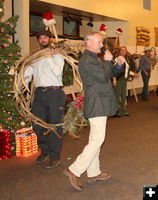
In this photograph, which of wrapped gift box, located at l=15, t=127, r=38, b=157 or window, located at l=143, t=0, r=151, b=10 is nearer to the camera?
wrapped gift box, located at l=15, t=127, r=38, b=157

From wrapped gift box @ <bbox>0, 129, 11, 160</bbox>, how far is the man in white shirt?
0.60 m

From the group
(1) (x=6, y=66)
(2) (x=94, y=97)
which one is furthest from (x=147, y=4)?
A: (2) (x=94, y=97)

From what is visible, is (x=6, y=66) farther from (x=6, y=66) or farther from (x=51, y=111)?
(x=51, y=111)

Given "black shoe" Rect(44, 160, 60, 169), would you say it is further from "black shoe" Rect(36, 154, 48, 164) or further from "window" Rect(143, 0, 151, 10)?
"window" Rect(143, 0, 151, 10)

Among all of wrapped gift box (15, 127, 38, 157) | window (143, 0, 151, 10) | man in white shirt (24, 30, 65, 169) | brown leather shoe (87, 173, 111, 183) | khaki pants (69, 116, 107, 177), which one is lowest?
brown leather shoe (87, 173, 111, 183)

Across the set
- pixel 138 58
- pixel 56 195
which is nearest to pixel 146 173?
pixel 56 195

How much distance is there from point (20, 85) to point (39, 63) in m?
0.37

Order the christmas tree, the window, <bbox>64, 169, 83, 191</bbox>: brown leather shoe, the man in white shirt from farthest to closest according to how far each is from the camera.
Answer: the window, the christmas tree, the man in white shirt, <bbox>64, 169, 83, 191</bbox>: brown leather shoe

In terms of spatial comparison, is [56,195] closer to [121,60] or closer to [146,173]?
[146,173]

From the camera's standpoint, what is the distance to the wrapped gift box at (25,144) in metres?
4.60

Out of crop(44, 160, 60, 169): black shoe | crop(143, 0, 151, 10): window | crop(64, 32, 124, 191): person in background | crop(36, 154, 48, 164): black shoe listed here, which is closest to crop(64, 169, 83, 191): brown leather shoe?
crop(64, 32, 124, 191): person in background

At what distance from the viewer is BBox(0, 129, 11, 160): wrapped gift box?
4414mm

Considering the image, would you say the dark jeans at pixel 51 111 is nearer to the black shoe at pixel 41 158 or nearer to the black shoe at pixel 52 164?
the black shoe at pixel 52 164

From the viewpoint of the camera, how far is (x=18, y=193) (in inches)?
Result: 127
